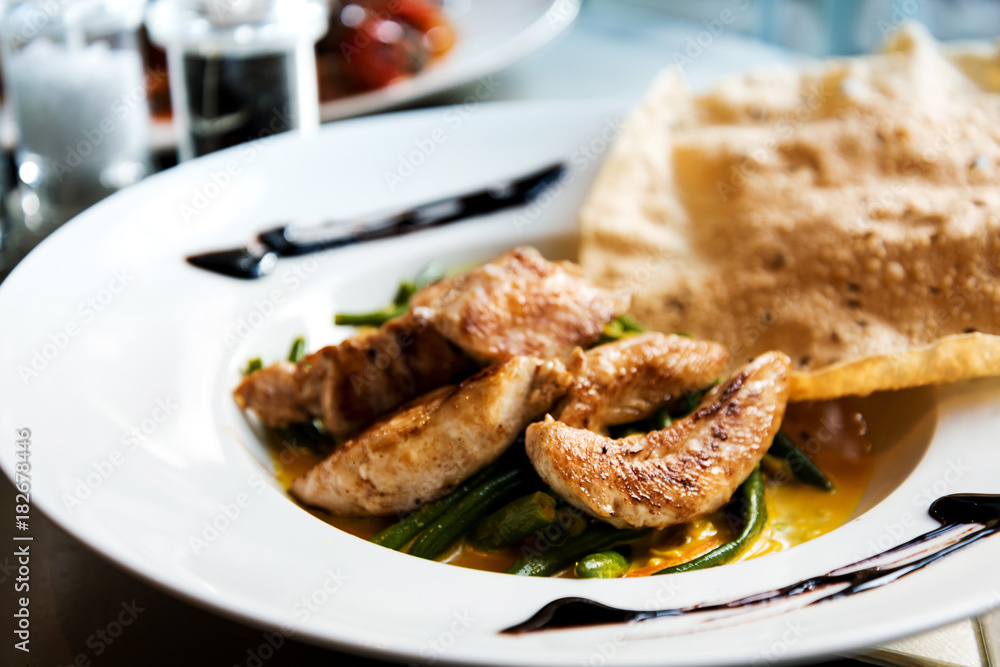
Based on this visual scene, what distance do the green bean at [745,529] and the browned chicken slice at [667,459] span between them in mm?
95

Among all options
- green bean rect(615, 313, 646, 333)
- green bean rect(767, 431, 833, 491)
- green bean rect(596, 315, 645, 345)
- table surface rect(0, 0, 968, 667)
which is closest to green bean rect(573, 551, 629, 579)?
table surface rect(0, 0, 968, 667)

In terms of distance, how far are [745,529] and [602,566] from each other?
0.40 meters

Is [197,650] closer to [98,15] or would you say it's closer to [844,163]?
[844,163]

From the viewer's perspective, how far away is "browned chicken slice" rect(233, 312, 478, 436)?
2.48 meters

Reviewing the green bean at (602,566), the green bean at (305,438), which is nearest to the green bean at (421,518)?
the green bean at (602,566)

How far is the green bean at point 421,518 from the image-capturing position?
2174 millimetres

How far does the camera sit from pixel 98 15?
371 centimetres

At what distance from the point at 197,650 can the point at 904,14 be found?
20.0ft

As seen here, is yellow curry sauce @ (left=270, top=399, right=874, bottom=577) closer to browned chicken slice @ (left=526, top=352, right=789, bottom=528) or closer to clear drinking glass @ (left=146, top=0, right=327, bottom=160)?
browned chicken slice @ (left=526, top=352, right=789, bottom=528)

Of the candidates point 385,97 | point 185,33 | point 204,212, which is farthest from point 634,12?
point 204,212

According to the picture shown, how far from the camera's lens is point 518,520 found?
2.15 m

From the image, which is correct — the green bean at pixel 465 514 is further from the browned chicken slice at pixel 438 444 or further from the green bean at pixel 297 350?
the green bean at pixel 297 350

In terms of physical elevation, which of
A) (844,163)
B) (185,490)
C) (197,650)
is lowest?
(197,650)

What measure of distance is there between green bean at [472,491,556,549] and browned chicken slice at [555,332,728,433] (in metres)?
0.22
